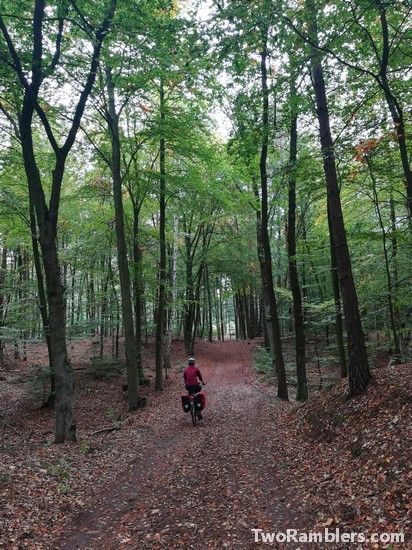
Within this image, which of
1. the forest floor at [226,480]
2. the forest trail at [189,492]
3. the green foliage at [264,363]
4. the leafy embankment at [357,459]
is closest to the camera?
the leafy embankment at [357,459]

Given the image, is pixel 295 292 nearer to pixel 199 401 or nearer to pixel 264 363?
pixel 199 401

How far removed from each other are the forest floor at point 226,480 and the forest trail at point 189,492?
1.0 inches

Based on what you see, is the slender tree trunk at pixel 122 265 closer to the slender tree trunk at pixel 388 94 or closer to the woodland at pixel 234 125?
the woodland at pixel 234 125

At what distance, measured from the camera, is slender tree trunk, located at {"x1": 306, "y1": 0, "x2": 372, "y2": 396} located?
7.39 meters

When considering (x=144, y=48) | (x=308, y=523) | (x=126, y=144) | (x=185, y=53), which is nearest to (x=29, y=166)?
(x=144, y=48)

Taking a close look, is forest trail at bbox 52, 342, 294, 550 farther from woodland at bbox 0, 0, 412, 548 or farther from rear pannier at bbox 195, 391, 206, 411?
woodland at bbox 0, 0, 412, 548

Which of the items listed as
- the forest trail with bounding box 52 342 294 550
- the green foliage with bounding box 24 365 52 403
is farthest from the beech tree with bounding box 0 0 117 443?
the green foliage with bounding box 24 365 52 403

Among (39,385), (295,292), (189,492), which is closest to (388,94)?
(295,292)

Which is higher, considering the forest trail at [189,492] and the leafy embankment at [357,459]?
the leafy embankment at [357,459]

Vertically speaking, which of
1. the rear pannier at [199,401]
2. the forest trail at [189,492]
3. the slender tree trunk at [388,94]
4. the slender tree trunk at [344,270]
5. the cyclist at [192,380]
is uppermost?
the slender tree trunk at [388,94]

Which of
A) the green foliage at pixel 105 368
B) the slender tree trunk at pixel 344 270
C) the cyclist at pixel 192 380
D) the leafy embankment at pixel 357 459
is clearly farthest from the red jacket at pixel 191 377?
the green foliage at pixel 105 368

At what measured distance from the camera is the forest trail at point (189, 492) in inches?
177

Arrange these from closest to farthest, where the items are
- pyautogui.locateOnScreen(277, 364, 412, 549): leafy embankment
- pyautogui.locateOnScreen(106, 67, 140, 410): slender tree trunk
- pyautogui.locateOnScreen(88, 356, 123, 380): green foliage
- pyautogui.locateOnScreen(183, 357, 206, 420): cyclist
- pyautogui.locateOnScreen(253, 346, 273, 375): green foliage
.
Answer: pyautogui.locateOnScreen(277, 364, 412, 549): leafy embankment
pyautogui.locateOnScreen(183, 357, 206, 420): cyclist
pyautogui.locateOnScreen(106, 67, 140, 410): slender tree trunk
pyautogui.locateOnScreen(88, 356, 123, 380): green foliage
pyautogui.locateOnScreen(253, 346, 273, 375): green foliage

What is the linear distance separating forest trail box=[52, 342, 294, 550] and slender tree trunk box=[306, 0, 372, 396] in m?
2.70
